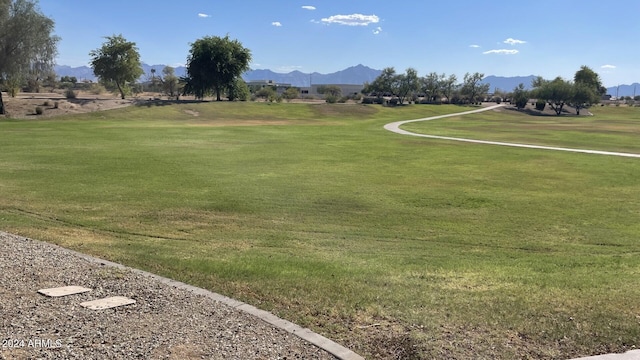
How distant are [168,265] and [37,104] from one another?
6583 cm

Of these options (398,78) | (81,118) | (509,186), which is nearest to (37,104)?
(81,118)

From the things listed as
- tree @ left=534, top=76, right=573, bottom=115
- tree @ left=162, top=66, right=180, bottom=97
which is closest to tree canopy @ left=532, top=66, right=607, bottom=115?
tree @ left=534, top=76, right=573, bottom=115

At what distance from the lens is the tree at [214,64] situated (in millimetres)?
93438

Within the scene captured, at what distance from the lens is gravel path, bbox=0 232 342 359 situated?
5492 mm

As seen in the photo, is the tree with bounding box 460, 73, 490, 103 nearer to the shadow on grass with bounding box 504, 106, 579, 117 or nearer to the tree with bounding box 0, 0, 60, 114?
the shadow on grass with bounding box 504, 106, 579, 117

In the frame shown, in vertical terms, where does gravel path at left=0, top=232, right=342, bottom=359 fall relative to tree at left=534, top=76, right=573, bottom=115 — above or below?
below

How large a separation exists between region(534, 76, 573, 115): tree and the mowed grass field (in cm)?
11908

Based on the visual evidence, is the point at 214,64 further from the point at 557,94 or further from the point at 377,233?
the point at 557,94

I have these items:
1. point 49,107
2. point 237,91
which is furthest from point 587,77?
point 49,107

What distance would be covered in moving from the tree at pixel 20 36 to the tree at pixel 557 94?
122m

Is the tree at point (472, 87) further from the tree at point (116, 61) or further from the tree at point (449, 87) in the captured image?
the tree at point (116, 61)

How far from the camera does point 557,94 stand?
14162 cm

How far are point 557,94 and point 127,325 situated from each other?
151772 millimetres

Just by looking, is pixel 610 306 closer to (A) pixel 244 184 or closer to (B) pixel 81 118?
(A) pixel 244 184
